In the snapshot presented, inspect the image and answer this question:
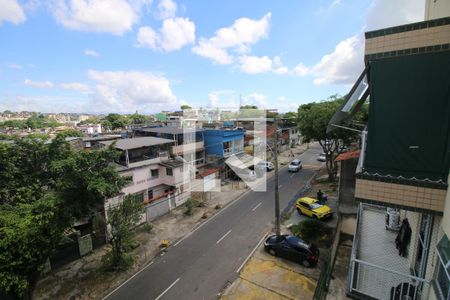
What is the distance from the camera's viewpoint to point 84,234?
49.6ft

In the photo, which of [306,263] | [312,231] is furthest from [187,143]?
[306,263]

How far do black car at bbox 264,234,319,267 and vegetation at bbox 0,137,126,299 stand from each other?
382 inches

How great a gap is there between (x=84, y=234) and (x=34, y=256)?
654cm

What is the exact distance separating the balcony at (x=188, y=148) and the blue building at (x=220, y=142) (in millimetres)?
1091

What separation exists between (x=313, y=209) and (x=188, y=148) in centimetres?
1445

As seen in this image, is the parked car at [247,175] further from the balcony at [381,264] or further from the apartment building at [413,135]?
the apartment building at [413,135]

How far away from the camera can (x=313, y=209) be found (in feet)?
58.4

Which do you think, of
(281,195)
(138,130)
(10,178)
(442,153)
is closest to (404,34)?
(442,153)

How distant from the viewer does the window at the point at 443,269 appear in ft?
12.7

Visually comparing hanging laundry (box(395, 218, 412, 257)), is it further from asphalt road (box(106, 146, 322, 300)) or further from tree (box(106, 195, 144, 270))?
tree (box(106, 195, 144, 270))

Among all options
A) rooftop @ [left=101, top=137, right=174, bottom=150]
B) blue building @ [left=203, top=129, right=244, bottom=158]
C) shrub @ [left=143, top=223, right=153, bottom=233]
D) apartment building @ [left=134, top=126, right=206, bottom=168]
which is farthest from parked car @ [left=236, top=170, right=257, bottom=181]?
shrub @ [left=143, top=223, right=153, bottom=233]

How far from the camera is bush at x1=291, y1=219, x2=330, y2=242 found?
50.0ft

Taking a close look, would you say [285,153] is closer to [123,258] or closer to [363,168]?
[123,258]

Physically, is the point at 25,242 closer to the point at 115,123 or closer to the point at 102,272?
the point at 102,272
